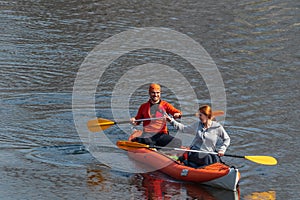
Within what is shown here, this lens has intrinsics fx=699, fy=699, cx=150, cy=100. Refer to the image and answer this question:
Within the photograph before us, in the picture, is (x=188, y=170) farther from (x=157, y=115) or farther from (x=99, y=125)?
(x=99, y=125)

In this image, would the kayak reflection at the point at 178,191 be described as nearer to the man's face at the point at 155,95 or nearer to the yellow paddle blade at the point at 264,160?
the yellow paddle blade at the point at 264,160

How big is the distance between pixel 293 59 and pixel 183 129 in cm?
1074

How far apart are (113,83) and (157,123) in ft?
20.0

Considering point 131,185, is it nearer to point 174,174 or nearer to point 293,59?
point 174,174

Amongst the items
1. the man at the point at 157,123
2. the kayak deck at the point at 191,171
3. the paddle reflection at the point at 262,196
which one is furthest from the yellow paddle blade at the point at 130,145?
the paddle reflection at the point at 262,196

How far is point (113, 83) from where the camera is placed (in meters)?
22.2

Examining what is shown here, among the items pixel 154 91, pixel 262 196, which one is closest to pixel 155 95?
pixel 154 91

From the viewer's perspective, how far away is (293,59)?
2470 cm

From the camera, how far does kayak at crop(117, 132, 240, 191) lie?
14.2m

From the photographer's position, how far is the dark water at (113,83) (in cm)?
1478

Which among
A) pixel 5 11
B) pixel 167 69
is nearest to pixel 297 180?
pixel 167 69

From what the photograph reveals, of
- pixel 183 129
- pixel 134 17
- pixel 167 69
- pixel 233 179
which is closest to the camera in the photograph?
pixel 233 179

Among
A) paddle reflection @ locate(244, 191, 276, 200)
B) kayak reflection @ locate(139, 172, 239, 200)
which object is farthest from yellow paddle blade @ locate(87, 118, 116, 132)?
paddle reflection @ locate(244, 191, 276, 200)

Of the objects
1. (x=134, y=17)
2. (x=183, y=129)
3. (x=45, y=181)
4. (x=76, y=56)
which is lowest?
(x=45, y=181)
